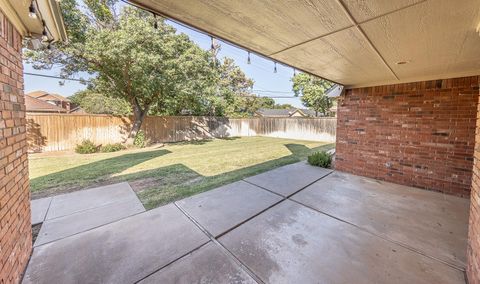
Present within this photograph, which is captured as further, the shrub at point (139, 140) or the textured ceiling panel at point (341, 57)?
the shrub at point (139, 140)

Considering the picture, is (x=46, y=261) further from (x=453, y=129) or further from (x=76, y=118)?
(x=76, y=118)

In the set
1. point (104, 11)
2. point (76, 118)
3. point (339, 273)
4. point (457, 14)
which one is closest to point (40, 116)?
point (76, 118)

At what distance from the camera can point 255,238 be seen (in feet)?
7.48

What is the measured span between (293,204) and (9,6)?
151 inches

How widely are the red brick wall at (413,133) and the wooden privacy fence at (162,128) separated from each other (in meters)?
7.63

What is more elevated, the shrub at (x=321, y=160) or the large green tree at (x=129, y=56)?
the large green tree at (x=129, y=56)

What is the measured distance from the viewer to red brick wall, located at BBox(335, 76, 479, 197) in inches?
140

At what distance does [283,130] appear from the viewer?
1446 centimetres

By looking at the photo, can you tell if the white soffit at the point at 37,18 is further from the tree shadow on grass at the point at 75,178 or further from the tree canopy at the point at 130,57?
the tree canopy at the point at 130,57

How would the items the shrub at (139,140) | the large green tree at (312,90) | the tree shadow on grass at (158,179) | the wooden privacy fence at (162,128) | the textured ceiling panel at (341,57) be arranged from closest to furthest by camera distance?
the textured ceiling panel at (341,57) → the tree shadow on grass at (158,179) → the wooden privacy fence at (162,128) → the shrub at (139,140) → the large green tree at (312,90)

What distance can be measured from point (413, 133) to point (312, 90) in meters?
11.7

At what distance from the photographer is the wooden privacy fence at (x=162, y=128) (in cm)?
779

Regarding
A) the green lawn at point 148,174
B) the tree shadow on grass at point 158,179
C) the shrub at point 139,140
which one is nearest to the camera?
the tree shadow on grass at point 158,179

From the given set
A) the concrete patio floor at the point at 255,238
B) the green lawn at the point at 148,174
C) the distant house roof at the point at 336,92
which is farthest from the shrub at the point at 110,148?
the distant house roof at the point at 336,92
